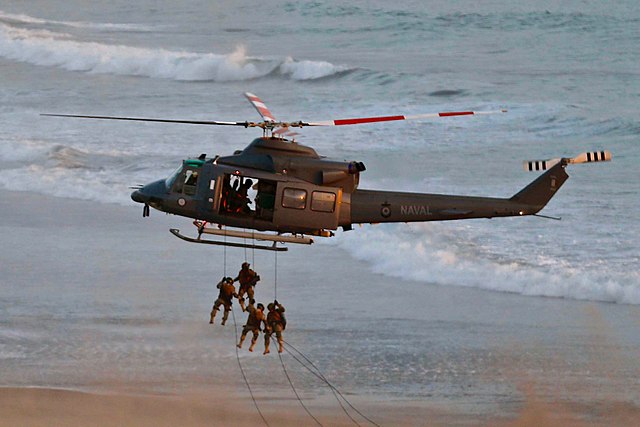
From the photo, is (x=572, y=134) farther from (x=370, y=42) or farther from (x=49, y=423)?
(x=49, y=423)

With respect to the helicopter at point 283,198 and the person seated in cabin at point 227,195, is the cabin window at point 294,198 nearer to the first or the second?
the helicopter at point 283,198

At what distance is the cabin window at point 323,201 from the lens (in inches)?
941

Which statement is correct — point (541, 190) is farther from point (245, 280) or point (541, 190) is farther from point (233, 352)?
point (233, 352)

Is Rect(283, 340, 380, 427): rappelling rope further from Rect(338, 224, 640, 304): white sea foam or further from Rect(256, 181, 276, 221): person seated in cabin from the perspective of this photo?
Rect(338, 224, 640, 304): white sea foam

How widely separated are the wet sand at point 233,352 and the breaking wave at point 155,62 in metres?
28.9

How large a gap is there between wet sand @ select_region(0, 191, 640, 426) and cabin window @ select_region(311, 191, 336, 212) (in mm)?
2638

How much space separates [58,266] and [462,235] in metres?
8.03

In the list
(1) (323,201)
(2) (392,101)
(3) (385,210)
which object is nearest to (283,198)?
(1) (323,201)

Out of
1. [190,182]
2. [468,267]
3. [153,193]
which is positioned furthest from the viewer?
[468,267]

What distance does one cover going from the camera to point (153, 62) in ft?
213

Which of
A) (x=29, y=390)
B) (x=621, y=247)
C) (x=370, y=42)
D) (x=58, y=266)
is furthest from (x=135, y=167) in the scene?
(x=370, y=42)

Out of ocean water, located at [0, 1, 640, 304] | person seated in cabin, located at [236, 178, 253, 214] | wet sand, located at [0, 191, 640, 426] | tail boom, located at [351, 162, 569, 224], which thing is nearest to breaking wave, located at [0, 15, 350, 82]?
ocean water, located at [0, 1, 640, 304]

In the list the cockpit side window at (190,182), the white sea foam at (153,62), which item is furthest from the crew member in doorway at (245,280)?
the white sea foam at (153,62)

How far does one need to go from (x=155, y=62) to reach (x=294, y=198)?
137ft
